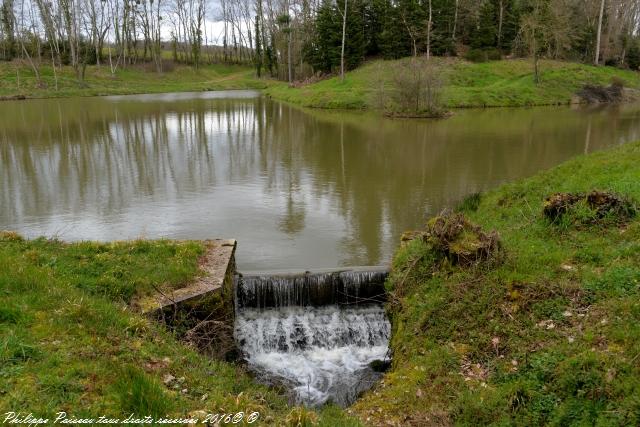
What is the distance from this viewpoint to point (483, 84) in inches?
1674

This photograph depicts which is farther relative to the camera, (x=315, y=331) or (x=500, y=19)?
(x=500, y=19)

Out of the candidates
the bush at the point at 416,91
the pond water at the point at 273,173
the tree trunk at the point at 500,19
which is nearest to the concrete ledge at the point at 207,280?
the pond water at the point at 273,173

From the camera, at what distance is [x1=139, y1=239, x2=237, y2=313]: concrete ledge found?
7059 millimetres

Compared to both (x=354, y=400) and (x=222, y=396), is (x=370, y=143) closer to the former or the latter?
(x=354, y=400)

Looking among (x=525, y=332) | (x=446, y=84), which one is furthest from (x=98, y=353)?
(x=446, y=84)

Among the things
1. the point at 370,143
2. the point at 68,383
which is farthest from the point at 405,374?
the point at 370,143

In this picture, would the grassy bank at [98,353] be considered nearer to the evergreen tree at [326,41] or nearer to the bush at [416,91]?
the bush at [416,91]

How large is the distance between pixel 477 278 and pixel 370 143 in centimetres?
1616

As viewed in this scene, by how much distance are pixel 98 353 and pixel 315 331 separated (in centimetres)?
397

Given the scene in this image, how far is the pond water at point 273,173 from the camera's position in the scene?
11734mm

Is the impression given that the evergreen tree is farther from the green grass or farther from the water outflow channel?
the water outflow channel

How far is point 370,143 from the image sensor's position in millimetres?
22531

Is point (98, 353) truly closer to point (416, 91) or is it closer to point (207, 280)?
point (207, 280)

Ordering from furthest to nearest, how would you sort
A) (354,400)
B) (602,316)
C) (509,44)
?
(509,44) < (354,400) < (602,316)
